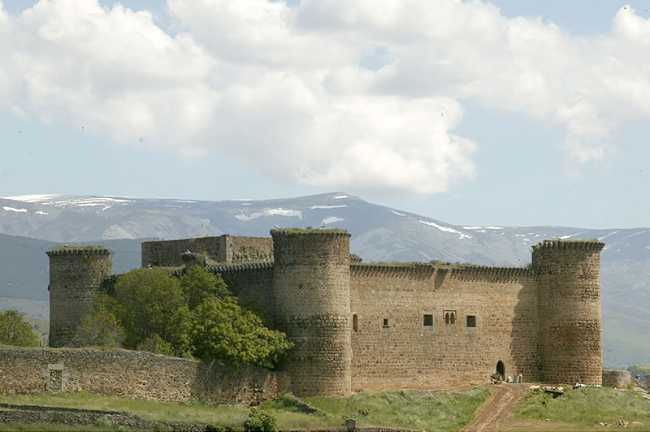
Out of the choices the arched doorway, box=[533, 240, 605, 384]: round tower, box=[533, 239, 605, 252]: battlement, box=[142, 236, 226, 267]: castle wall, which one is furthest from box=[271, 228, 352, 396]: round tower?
→ box=[533, 239, 605, 252]: battlement

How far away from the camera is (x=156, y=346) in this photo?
63062 mm

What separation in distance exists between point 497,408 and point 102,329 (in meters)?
17.5

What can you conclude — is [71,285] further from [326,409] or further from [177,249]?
[326,409]

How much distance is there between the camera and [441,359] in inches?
2751

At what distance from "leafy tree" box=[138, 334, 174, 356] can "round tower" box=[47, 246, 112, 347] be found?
18.6 feet

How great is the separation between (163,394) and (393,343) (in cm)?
1342

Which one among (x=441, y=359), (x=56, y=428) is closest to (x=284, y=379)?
(x=441, y=359)

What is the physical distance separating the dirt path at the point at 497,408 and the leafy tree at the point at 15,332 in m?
21.3

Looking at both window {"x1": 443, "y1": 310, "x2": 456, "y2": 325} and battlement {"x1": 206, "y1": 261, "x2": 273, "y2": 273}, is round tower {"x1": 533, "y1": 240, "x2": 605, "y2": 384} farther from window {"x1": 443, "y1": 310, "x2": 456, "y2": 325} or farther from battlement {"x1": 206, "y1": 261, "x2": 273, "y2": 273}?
battlement {"x1": 206, "y1": 261, "x2": 273, "y2": 273}

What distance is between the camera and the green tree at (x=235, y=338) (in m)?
62.4

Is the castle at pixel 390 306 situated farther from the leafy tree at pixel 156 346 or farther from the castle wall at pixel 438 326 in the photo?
the leafy tree at pixel 156 346

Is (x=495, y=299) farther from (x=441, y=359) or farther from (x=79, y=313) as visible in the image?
(x=79, y=313)

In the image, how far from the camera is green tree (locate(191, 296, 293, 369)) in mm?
62438

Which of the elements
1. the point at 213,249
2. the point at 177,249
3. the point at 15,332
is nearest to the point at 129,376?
the point at 213,249
